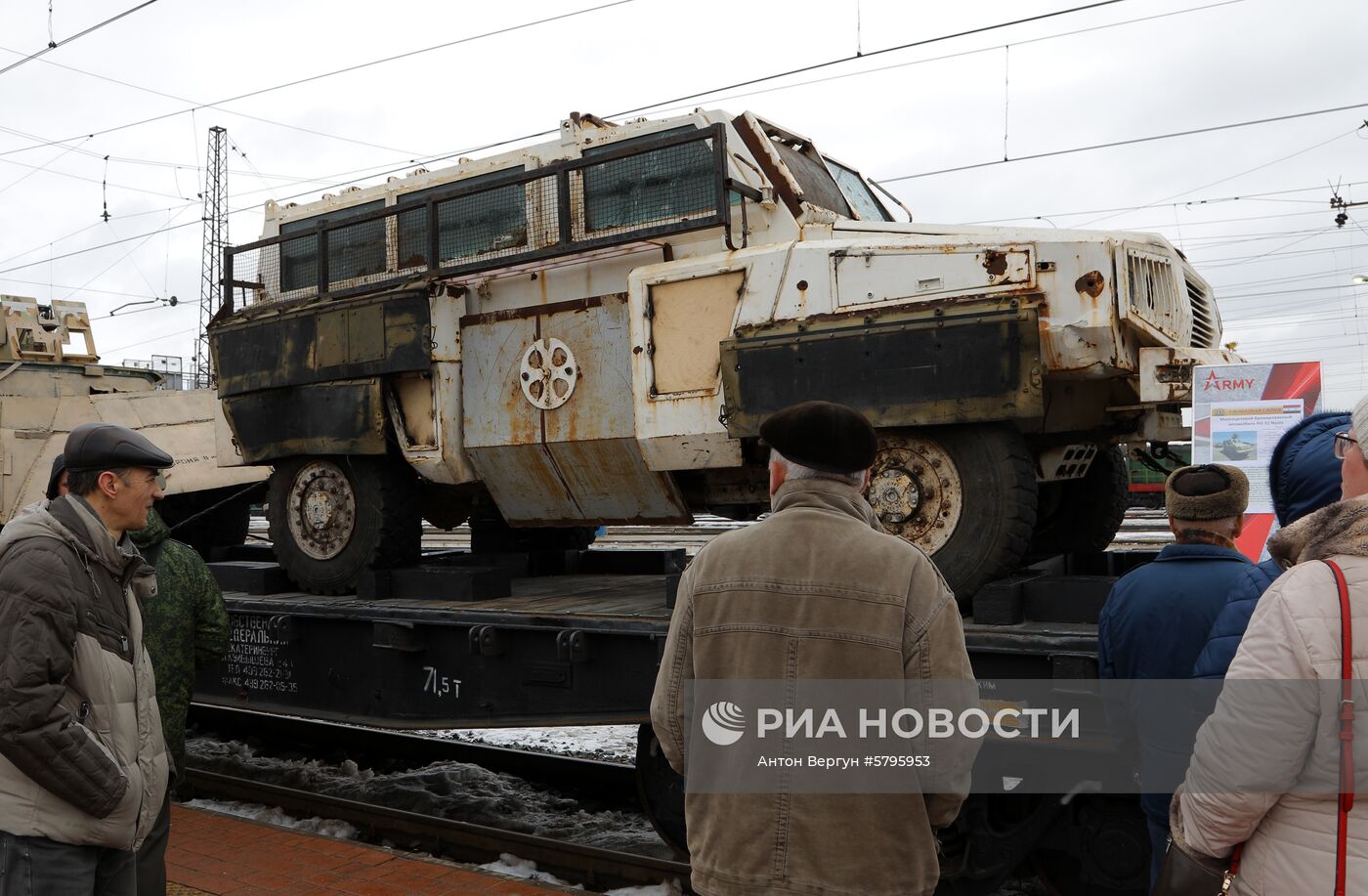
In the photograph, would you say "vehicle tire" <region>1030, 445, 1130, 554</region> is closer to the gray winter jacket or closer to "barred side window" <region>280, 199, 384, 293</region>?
"barred side window" <region>280, 199, 384, 293</region>

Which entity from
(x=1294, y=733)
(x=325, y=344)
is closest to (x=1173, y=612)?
Result: (x=1294, y=733)

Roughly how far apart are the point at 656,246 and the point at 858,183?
214cm

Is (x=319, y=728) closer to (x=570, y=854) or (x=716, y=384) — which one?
(x=570, y=854)

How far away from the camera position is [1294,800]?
84.2 inches

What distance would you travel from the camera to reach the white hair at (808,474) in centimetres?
259

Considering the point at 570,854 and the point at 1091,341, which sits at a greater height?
the point at 1091,341

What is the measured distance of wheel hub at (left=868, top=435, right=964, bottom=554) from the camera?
17.7 feet

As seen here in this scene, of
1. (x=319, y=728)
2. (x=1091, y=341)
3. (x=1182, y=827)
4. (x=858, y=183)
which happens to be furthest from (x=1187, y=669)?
(x=319, y=728)

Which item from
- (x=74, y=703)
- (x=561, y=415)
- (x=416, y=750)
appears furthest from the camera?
(x=416, y=750)

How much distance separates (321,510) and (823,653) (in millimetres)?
5741

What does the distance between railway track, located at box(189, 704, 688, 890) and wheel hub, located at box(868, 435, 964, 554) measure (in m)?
1.88

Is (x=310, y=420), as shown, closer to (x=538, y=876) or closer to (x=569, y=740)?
(x=569, y=740)

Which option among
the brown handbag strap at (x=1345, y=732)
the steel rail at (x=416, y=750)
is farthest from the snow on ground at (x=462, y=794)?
the brown handbag strap at (x=1345, y=732)

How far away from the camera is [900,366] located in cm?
534
